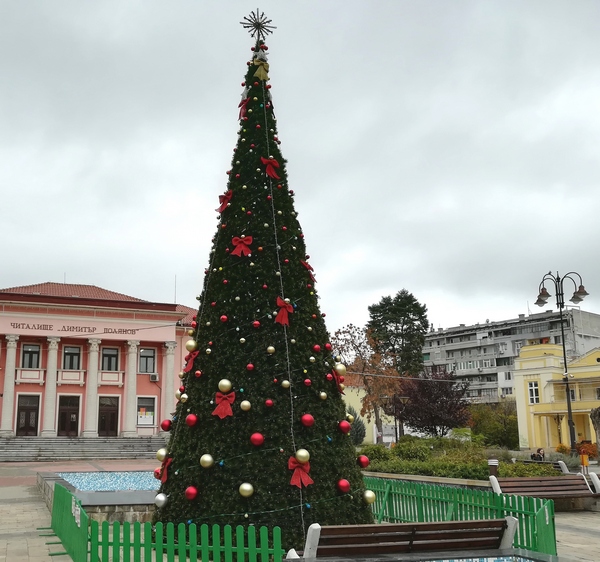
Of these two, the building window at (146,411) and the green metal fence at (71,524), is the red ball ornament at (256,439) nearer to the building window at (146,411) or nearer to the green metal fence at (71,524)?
the green metal fence at (71,524)

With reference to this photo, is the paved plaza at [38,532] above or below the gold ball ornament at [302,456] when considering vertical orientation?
below

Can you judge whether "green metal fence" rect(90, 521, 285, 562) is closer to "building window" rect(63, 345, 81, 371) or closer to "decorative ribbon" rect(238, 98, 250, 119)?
"decorative ribbon" rect(238, 98, 250, 119)

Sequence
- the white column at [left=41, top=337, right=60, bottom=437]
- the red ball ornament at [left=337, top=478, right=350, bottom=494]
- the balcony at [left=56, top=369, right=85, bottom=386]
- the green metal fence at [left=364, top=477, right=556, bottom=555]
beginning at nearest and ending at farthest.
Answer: the red ball ornament at [left=337, top=478, right=350, bottom=494]
the green metal fence at [left=364, top=477, right=556, bottom=555]
the white column at [left=41, top=337, right=60, bottom=437]
the balcony at [left=56, top=369, right=85, bottom=386]

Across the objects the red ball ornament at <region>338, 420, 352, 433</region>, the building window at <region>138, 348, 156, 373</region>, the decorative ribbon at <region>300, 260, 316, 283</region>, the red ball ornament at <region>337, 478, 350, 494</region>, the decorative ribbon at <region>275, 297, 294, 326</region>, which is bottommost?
the red ball ornament at <region>337, 478, 350, 494</region>

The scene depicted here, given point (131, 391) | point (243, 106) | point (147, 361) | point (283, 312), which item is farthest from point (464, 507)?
point (147, 361)

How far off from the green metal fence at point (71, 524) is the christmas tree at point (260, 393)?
0.97 m

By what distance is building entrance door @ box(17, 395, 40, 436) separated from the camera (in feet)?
139

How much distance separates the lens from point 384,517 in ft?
40.9

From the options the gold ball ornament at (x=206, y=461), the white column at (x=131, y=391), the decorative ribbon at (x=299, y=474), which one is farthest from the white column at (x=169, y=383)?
the decorative ribbon at (x=299, y=474)

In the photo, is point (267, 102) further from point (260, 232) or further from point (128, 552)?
point (128, 552)

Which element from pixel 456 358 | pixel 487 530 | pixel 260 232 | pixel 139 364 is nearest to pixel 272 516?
pixel 487 530

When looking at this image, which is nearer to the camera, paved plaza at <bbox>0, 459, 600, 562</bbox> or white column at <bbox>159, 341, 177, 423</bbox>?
paved plaza at <bbox>0, 459, 600, 562</bbox>

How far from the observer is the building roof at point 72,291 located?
4762 cm

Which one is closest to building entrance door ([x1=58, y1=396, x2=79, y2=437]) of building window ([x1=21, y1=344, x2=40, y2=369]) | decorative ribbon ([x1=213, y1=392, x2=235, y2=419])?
building window ([x1=21, y1=344, x2=40, y2=369])
